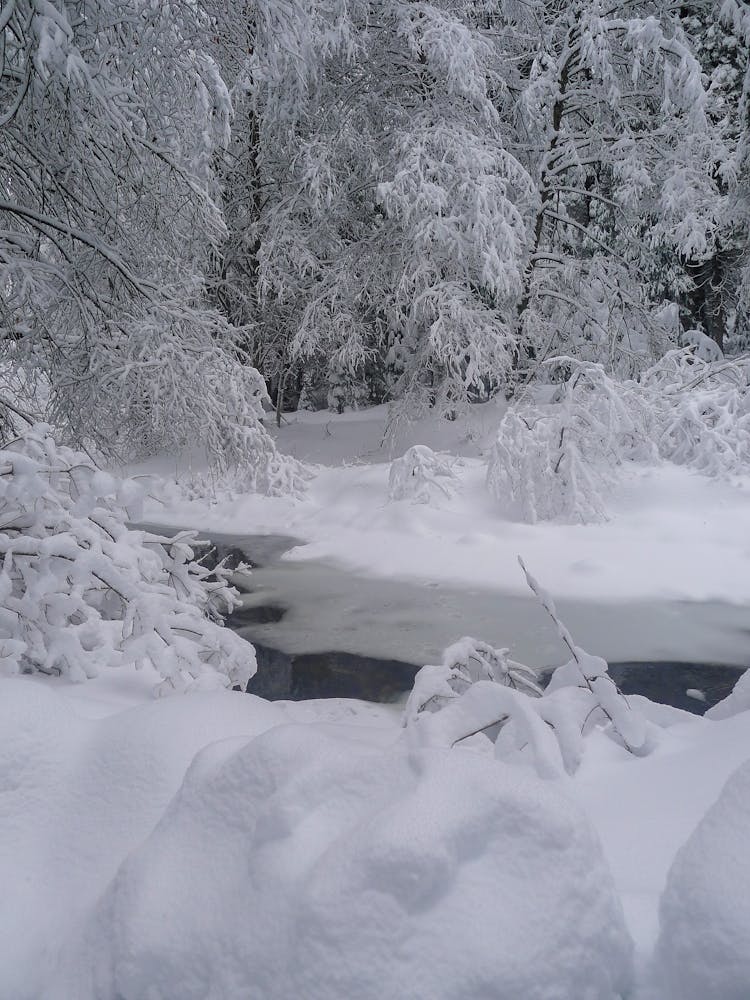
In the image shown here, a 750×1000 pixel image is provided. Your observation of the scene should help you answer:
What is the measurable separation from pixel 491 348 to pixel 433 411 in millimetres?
2088

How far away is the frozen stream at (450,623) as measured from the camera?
642 cm

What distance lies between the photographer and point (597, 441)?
31.7ft

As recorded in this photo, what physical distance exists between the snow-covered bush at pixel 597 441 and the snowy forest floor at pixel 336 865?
6871 mm

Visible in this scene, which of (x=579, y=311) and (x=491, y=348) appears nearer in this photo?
(x=491, y=348)

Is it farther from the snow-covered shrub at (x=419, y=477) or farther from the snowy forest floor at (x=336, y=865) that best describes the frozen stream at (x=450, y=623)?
the snowy forest floor at (x=336, y=865)

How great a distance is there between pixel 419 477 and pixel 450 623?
3.42 m

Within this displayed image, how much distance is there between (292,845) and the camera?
5.38 ft

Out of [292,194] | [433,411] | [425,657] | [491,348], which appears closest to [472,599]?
[425,657]

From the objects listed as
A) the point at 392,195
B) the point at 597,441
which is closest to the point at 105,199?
the point at 597,441

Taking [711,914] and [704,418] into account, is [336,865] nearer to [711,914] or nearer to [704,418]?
[711,914]

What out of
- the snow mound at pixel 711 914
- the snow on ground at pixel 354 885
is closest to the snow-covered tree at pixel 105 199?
the snow on ground at pixel 354 885

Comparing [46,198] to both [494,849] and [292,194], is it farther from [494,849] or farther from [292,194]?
[292,194]

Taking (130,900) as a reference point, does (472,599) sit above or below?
below

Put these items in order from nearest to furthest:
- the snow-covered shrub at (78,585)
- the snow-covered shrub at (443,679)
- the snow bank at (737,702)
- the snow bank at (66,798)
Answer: the snow bank at (66,798)
the snow bank at (737,702)
the snow-covered shrub at (443,679)
the snow-covered shrub at (78,585)
